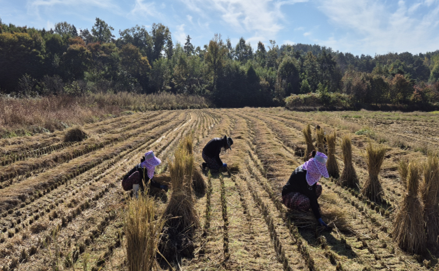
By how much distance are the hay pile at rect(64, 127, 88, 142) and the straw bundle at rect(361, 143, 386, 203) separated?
9.95 m

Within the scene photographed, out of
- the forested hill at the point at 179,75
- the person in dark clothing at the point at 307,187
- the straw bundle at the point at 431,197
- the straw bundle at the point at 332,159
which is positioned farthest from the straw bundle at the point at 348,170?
the forested hill at the point at 179,75

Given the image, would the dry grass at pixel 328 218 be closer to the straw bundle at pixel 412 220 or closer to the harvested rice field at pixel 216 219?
the harvested rice field at pixel 216 219

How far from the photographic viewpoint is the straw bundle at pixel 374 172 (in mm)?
4867

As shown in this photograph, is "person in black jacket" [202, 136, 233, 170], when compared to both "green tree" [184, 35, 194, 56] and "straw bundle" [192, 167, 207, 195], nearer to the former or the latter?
"straw bundle" [192, 167, 207, 195]

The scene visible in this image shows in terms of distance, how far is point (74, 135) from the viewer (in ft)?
32.8

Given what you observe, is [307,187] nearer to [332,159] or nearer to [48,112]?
[332,159]

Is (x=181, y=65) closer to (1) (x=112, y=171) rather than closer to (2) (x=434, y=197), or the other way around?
(1) (x=112, y=171)

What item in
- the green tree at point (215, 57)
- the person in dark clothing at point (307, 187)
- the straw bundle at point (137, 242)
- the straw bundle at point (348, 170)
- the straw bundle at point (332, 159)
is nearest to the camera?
the straw bundle at point (137, 242)

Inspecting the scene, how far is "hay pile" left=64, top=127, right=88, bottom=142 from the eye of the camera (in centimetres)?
983

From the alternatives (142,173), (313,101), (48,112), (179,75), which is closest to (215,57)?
(179,75)

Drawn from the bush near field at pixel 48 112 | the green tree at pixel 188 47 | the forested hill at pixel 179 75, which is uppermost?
the green tree at pixel 188 47

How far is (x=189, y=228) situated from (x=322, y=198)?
2.61 metres

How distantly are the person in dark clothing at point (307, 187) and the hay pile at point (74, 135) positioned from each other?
29.0 ft

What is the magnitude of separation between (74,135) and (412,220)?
10.7m
